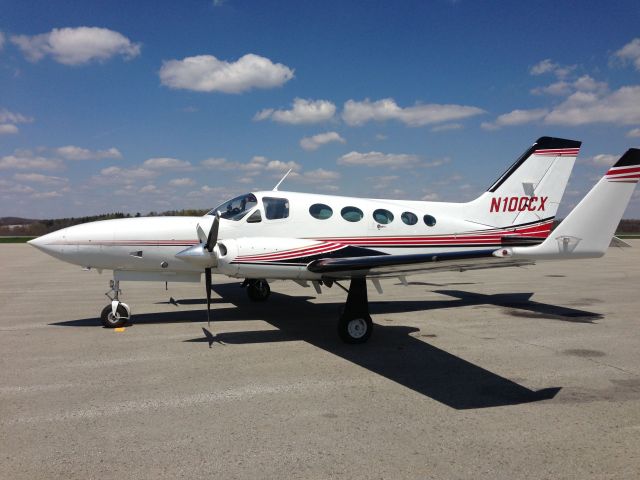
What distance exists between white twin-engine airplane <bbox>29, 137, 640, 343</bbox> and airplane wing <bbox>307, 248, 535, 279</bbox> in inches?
0.7

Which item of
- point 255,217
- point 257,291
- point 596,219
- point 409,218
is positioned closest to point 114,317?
point 255,217

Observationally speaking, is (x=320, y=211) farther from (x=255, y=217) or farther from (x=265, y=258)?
Result: (x=265, y=258)

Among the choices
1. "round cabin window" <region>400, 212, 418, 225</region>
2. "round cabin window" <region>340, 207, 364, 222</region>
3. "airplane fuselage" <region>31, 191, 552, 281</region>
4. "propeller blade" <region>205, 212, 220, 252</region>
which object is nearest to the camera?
"propeller blade" <region>205, 212, 220, 252</region>

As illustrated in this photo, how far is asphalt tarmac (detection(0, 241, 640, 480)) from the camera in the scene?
4.20m

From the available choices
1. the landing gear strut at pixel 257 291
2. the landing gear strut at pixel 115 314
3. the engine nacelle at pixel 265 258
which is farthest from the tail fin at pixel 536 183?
the landing gear strut at pixel 115 314

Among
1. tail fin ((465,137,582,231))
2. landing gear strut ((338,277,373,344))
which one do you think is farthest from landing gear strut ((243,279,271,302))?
tail fin ((465,137,582,231))

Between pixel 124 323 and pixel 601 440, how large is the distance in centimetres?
879

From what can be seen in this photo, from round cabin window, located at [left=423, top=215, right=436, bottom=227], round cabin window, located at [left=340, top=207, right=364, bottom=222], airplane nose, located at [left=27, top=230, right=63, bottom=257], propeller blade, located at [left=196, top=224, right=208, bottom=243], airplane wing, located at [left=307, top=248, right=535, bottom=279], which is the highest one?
round cabin window, located at [left=340, top=207, right=364, bottom=222]

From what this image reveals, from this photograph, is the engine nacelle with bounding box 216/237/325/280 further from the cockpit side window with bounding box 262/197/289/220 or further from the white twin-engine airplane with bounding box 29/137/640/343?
the cockpit side window with bounding box 262/197/289/220

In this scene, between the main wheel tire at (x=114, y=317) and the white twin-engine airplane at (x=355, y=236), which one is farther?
the main wheel tire at (x=114, y=317)

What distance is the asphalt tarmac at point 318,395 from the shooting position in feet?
13.8

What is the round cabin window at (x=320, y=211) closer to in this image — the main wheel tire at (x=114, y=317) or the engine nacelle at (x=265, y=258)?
the engine nacelle at (x=265, y=258)

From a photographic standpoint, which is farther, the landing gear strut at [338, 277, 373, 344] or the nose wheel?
the nose wheel

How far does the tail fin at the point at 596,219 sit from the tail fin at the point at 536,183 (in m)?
5.59
